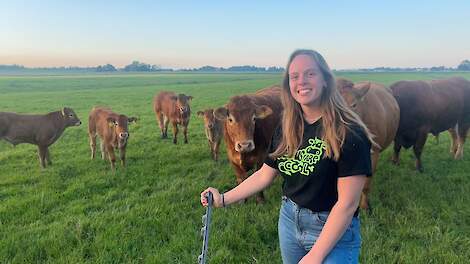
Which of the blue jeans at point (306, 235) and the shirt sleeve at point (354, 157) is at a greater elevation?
the shirt sleeve at point (354, 157)

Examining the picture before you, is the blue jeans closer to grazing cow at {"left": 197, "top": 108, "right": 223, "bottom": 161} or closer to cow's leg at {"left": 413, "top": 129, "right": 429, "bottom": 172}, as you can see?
cow's leg at {"left": 413, "top": 129, "right": 429, "bottom": 172}

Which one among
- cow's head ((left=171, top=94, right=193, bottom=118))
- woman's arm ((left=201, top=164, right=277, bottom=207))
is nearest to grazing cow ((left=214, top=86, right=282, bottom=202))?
woman's arm ((left=201, top=164, right=277, bottom=207))

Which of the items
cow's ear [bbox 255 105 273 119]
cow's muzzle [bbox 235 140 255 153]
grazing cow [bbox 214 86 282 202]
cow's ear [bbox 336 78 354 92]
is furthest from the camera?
cow's ear [bbox 336 78 354 92]

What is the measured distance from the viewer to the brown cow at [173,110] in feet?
40.5

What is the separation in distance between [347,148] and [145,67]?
14746 centimetres

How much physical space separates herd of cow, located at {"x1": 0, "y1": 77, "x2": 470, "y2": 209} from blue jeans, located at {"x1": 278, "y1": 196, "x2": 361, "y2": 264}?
119 inches

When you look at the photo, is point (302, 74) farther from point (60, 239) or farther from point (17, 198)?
point (17, 198)

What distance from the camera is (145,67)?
143 m

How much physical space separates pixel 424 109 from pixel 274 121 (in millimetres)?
3822

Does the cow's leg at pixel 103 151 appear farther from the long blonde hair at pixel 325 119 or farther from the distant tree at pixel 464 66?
the distant tree at pixel 464 66

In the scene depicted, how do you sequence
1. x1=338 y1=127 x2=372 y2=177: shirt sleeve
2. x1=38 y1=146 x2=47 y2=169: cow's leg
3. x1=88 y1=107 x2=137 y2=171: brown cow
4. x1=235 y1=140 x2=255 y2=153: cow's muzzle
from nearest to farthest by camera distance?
x1=338 y1=127 x2=372 y2=177: shirt sleeve
x1=235 y1=140 x2=255 y2=153: cow's muzzle
x1=88 y1=107 x2=137 y2=171: brown cow
x1=38 y1=146 x2=47 y2=169: cow's leg

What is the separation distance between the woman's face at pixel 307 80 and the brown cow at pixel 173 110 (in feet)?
32.3

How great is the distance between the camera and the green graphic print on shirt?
2303mm

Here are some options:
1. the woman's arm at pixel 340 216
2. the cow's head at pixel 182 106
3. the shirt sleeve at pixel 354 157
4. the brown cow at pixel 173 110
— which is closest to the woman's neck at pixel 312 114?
the shirt sleeve at pixel 354 157
